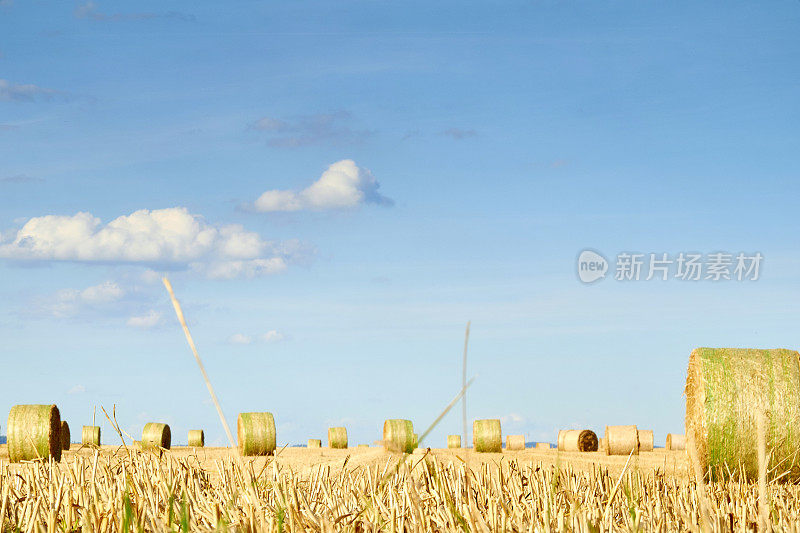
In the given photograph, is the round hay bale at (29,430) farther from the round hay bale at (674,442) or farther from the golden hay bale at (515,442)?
the round hay bale at (674,442)

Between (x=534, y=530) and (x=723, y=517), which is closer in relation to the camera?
(x=534, y=530)

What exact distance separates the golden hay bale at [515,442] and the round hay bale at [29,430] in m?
15.8

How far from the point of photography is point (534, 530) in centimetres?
265

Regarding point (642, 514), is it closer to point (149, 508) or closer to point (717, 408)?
point (149, 508)

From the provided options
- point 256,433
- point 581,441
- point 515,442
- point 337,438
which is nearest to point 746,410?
point 256,433

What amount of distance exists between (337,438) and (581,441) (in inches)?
308

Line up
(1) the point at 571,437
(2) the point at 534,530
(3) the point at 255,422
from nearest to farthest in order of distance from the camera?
(2) the point at 534,530 → (3) the point at 255,422 → (1) the point at 571,437

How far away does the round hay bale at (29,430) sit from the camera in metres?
15.4

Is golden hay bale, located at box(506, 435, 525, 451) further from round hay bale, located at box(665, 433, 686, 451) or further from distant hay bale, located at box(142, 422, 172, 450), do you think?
distant hay bale, located at box(142, 422, 172, 450)

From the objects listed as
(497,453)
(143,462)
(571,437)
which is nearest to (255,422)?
(497,453)

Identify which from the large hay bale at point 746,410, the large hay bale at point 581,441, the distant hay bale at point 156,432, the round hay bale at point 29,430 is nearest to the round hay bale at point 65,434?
the distant hay bale at point 156,432

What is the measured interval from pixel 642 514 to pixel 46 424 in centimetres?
1452

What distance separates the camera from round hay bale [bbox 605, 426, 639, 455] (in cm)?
2023

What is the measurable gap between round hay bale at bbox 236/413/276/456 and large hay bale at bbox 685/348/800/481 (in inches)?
404
